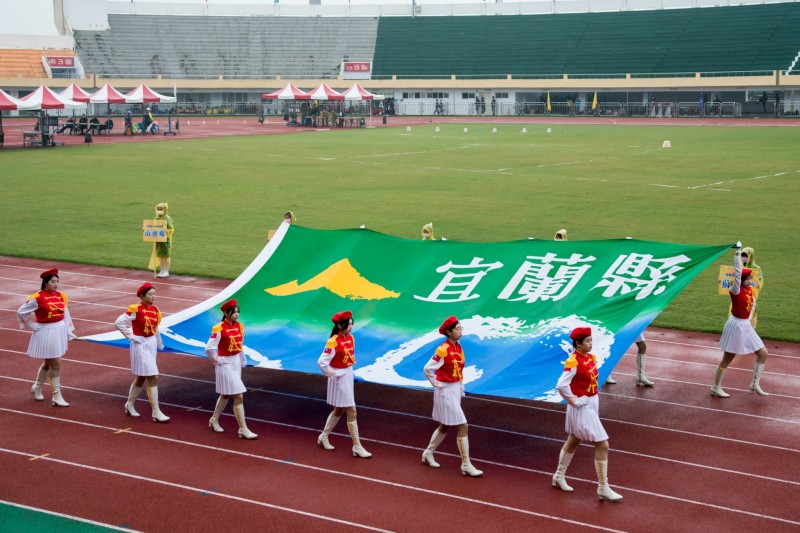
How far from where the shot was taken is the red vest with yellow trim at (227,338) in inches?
427

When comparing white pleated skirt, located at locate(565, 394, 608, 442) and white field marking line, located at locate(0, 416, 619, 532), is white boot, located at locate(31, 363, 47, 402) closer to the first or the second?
white field marking line, located at locate(0, 416, 619, 532)

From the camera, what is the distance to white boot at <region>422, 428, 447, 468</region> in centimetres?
1006

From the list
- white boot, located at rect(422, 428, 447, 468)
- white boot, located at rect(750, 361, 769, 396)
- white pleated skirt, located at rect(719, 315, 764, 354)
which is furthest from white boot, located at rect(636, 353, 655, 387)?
white boot, located at rect(422, 428, 447, 468)

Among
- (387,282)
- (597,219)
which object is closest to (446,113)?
(597,219)

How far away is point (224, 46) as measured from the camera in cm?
8869

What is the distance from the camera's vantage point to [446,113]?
276 ft

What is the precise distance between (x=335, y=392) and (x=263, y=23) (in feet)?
283

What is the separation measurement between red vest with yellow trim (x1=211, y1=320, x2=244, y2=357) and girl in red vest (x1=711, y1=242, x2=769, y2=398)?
20.3 ft

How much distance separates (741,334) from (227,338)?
6483mm

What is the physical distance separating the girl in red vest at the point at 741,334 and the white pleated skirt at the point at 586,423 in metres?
3.63

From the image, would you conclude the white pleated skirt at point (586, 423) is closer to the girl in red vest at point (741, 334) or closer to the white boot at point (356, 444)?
the white boot at point (356, 444)

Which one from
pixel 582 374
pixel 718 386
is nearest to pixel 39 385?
pixel 582 374

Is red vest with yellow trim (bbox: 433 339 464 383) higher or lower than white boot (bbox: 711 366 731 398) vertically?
higher

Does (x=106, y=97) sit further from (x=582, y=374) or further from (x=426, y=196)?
(x=582, y=374)
